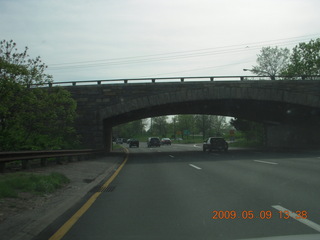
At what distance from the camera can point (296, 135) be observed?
33.9 meters

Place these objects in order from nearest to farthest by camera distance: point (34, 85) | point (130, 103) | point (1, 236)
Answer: point (1, 236), point (34, 85), point (130, 103)

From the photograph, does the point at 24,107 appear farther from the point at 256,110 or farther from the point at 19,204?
the point at 256,110

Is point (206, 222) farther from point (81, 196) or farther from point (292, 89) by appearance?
point (292, 89)

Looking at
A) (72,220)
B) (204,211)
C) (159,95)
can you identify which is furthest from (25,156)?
(159,95)

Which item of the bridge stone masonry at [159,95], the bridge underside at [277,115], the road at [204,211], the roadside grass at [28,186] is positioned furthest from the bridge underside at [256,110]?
the road at [204,211]

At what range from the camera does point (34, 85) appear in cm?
1814

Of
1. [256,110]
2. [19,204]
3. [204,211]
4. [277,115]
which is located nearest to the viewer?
[204,211]

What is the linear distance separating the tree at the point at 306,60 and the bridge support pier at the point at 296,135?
1751cm

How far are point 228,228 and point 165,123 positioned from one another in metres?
127

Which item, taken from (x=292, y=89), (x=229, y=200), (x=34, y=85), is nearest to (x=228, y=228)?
(x=229, y=200)

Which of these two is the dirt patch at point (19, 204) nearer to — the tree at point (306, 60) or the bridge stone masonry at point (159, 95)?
the bridge stone masonry at point (159, 95)
